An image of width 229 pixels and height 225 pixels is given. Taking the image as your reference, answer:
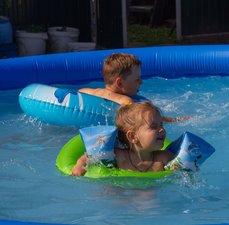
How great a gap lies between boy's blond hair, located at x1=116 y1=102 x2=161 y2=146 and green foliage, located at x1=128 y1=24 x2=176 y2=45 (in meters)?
6.30

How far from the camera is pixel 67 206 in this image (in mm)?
4043

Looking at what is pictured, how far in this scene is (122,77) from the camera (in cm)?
530

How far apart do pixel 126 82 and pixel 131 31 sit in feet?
21.3

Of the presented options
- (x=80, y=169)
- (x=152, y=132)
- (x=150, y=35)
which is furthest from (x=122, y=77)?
(x=150, y=35)

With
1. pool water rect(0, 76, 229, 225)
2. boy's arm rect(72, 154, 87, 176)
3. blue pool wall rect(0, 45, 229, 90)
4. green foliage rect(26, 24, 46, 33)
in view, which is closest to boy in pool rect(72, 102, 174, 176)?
boy's arm rect(72, 154, 87, 176)

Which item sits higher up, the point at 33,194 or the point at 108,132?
the point at 108,132

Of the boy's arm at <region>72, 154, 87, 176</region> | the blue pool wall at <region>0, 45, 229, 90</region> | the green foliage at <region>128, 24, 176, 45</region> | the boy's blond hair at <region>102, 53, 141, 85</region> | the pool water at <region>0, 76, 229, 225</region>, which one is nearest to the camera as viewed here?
the pool water at <region>0, 76, 229, 225</region>

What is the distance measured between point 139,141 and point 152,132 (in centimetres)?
10

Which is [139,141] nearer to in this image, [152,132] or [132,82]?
[152,132]

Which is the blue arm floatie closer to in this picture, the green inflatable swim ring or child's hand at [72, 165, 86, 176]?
the green inflatable swim ring

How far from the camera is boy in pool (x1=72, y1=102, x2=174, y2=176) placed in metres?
3.99

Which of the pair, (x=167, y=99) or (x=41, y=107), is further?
(x=167, y=99)

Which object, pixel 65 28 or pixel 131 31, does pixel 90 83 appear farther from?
pixel 131 31

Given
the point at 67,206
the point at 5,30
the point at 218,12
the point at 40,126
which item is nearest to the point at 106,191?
the point at 67,206
